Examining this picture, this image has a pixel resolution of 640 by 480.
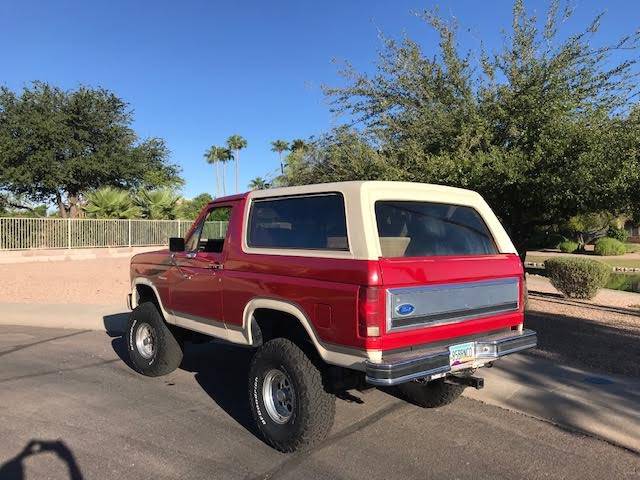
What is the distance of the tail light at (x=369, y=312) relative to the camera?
12.4 feet

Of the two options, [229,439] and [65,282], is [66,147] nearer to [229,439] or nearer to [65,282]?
[65,282]

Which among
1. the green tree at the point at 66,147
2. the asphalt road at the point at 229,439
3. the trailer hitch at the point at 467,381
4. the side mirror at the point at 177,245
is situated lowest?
the asphalt road at the point at 229,439

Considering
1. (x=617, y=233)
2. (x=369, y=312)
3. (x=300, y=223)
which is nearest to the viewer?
(x=369, y=312)

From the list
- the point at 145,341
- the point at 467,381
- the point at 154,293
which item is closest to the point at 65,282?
the point at 145,341

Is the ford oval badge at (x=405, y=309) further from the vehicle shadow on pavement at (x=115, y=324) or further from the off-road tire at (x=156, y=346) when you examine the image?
the vehicle shadow on pavement at (x=115, y=324)

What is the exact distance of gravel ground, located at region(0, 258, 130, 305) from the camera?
530 inches

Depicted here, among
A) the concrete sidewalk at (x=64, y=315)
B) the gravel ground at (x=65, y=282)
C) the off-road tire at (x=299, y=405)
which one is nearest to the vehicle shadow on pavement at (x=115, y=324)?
the concrete sidewalk at (x=64, y=315)

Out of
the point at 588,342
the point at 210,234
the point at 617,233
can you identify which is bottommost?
the point at 588,342

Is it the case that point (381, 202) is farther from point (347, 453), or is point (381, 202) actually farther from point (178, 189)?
point (178, 189)

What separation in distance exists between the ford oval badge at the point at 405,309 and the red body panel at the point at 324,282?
138 millimetres

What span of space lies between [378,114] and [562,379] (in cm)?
621

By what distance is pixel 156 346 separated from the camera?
21.0 ft

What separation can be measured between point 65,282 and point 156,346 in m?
12.0

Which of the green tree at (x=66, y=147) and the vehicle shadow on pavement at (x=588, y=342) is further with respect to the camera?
Result: the green tree at (x=66, y=147)
